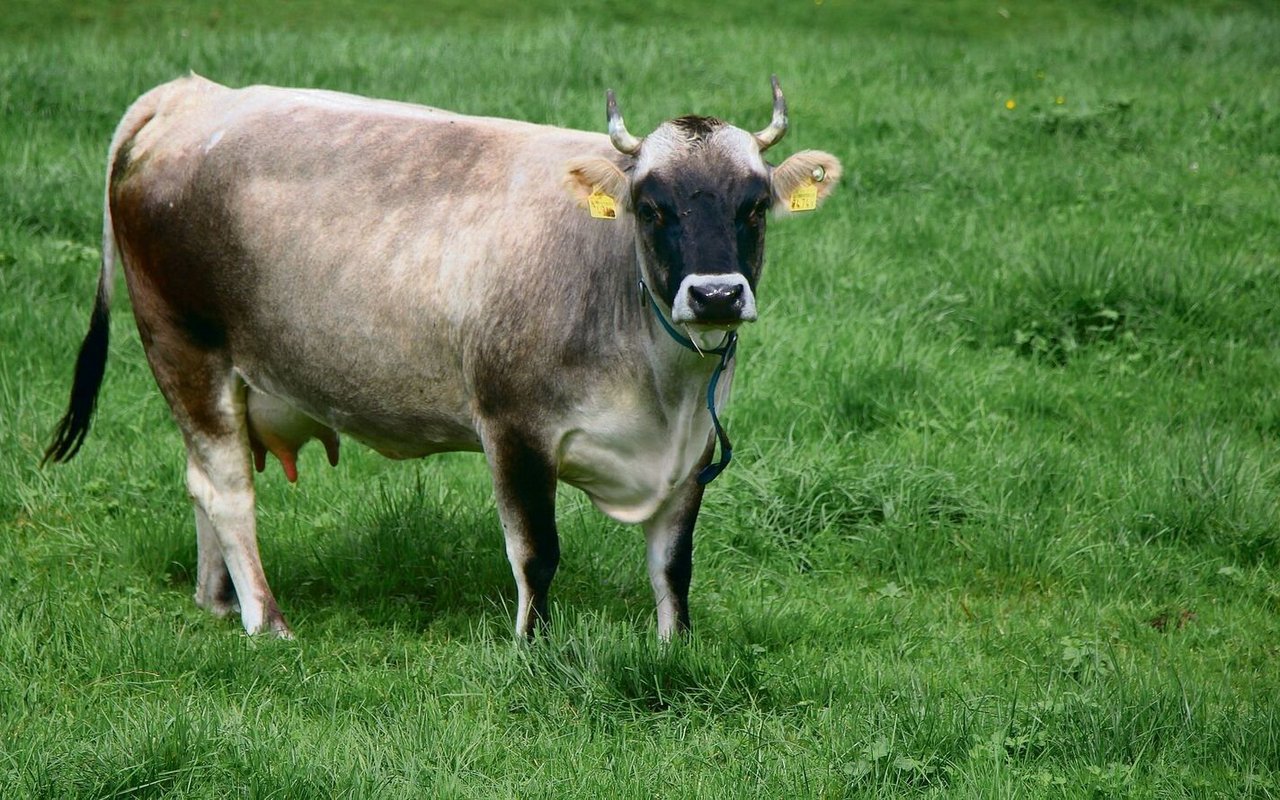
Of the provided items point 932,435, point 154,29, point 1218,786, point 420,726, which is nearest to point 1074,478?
point 932,435


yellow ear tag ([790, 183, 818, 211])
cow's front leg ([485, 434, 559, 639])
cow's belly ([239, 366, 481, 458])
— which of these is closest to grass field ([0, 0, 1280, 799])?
cow's front leg ([485, 434, 559, 639])

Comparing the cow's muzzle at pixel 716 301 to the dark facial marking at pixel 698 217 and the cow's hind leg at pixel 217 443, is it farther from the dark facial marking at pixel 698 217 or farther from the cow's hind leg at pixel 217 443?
the cow's hind leg at pixel 217 443

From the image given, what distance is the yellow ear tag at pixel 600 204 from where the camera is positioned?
420 centimetres

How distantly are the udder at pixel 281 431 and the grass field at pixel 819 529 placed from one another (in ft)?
0.99

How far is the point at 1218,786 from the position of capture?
3.54m

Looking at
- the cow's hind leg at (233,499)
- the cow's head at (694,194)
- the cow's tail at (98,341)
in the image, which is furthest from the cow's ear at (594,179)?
the cow's tail at (98,341)

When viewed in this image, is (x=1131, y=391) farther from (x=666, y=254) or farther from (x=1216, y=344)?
(x=666, y=254)

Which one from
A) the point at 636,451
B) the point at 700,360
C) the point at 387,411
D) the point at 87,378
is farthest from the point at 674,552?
the point at 87,378

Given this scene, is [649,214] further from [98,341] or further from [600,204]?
[98,341]

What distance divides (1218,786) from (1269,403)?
9.77ft

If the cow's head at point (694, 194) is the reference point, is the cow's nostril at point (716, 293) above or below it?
below

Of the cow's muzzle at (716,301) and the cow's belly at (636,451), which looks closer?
the cow's muzzle at (716,301)

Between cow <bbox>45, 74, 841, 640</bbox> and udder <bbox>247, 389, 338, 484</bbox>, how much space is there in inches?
0.5

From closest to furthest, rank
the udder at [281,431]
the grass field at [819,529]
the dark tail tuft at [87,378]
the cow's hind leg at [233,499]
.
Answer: the grass field at [819,529] → the cow's hind leg at [233,499] → the udder at [281,431] → the dark tail tuft at [87,378]
